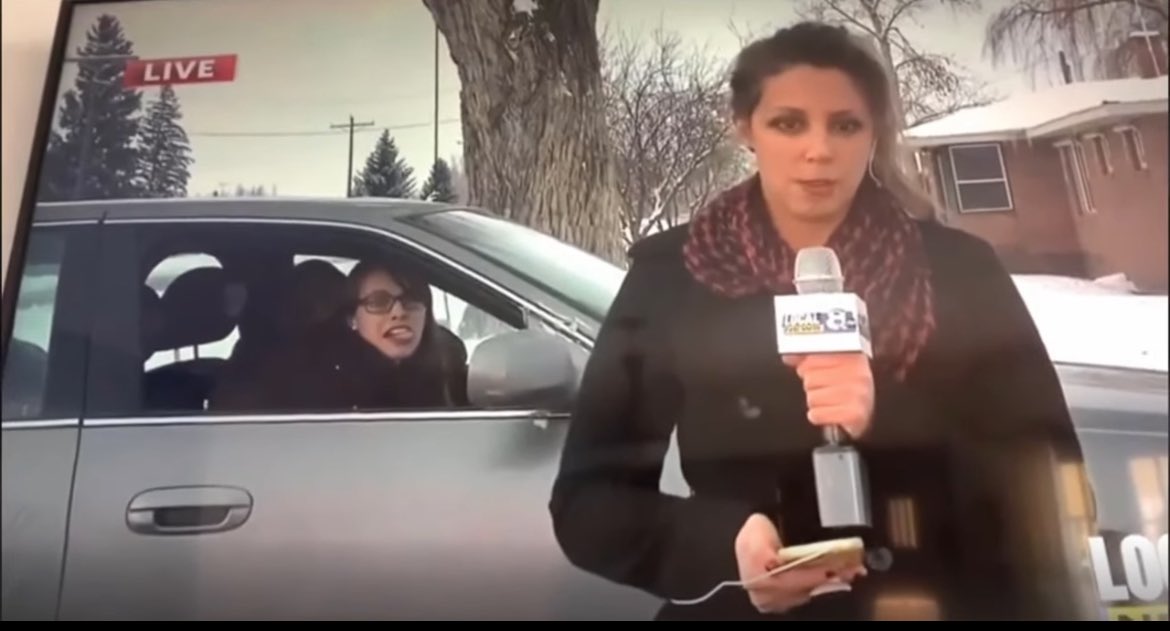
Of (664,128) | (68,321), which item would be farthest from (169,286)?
(664,128)

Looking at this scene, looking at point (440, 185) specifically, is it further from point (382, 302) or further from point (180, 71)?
point (180, 71)

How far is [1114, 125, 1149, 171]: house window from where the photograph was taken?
63.5 inches

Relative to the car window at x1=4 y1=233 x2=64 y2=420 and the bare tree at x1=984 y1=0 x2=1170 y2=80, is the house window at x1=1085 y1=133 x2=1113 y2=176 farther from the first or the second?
the car window at x1=4 y1=233 x2=64 y2=420

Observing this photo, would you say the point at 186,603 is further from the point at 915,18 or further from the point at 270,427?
the point at 915,18

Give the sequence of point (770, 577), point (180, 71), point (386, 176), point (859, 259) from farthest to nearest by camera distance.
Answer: point (180, 71)
point (386, 176)
point (859, 259)
point (770, 577)

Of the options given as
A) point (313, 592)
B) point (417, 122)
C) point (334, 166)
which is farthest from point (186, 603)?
point (417, 122)

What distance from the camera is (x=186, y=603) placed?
155cm


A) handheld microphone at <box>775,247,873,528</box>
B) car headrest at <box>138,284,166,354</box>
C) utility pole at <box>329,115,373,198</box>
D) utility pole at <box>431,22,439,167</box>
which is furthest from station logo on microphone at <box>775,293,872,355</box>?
car headrest at <box>138,284,166,354</box>

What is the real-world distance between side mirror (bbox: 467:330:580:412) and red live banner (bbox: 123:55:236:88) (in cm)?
67

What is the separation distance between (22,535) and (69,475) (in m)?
0.11

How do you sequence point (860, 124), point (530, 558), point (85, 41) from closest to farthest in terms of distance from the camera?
point (530, 558) < point (860, 124) < point (85, 41)

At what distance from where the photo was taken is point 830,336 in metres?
1.54

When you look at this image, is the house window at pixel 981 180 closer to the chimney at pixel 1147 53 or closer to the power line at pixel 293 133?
the chimney at pixel 1147 53

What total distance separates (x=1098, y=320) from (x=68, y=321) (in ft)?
4.90
